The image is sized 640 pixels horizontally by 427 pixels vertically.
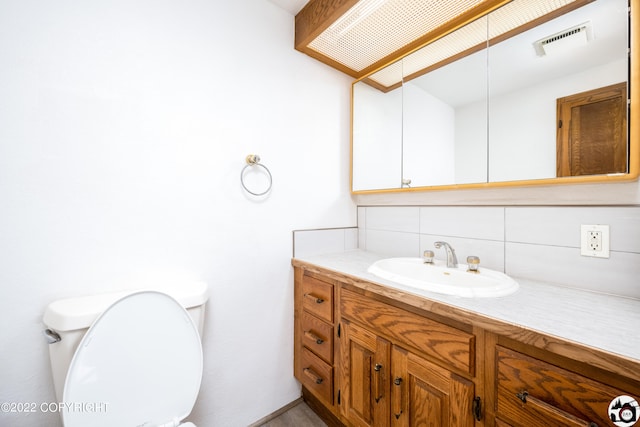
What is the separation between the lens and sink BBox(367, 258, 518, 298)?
0.85 meters

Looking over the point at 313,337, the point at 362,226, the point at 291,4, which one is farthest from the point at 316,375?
the point at 291,4

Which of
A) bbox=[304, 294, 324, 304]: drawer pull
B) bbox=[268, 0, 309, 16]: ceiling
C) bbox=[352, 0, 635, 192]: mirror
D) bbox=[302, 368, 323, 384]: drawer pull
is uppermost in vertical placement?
bbox=[268, 0, 309, 16]: ceiling

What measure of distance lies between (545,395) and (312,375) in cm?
102

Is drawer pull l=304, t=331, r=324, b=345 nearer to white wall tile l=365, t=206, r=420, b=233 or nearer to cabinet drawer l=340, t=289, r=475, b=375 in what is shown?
cabinet drawer l=340, t=289, r=475, b=375

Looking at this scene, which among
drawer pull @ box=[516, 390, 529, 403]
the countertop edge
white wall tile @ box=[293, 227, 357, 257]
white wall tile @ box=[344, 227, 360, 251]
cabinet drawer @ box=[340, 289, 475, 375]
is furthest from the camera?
white wall tile @ box=[344, 227, 360, 251]

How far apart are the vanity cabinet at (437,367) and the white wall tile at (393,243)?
0.54m

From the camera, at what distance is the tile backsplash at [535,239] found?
868 mm

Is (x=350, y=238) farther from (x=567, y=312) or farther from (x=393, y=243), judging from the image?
(x=567, y=312)

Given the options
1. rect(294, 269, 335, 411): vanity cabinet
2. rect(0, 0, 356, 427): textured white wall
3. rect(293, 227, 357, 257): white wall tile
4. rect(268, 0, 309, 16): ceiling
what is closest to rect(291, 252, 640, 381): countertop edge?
rect(294, 269, 335, 411): vanity cabinet

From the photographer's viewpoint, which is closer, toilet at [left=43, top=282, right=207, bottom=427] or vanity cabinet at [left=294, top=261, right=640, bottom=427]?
vanity cabinet at [left=294, top=261, right=640, bottom=427]

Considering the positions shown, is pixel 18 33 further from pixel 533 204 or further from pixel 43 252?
pixel 533 204

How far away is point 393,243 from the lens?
1.58 m

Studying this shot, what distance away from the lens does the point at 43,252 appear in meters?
0.87

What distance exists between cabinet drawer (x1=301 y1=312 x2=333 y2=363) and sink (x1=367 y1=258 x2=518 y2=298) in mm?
395
